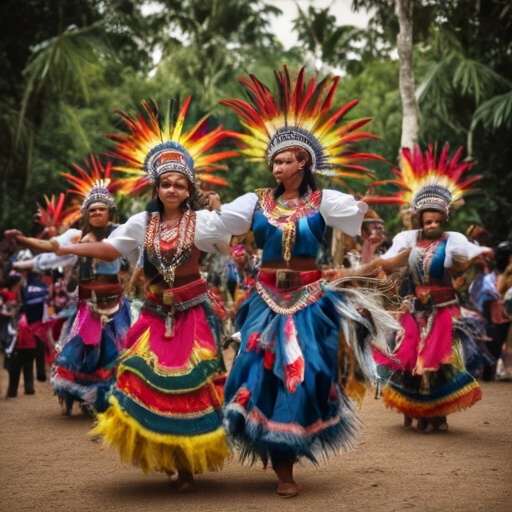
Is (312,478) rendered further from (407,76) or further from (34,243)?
(407,76)

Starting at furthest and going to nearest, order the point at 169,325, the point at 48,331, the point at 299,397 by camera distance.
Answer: the point at 48,331 → the point at 169,325 → the point at 299,397

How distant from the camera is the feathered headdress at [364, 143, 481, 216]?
8555 millimetres

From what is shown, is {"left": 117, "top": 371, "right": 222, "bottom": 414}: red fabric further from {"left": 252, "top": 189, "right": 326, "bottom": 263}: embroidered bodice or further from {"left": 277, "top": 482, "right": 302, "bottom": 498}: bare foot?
{"left": 252, "top": 189, "right": 326, "bottom": 263}: embroidered bodice

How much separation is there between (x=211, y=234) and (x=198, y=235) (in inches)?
3.5

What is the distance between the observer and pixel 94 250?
6086 mm

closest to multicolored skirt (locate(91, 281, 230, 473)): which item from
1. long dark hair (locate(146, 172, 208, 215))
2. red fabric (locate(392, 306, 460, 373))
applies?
long dark hair (locate(146, 172, 208, 215))

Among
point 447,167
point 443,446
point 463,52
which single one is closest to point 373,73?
point 463,52

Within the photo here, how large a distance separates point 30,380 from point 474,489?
712 centimetres

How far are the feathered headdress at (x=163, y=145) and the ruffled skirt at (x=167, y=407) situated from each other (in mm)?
1234

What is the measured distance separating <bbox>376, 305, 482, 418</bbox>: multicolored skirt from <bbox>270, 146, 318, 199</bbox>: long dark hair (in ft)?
7.19

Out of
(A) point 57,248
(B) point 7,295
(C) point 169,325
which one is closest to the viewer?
(A) point 57,248

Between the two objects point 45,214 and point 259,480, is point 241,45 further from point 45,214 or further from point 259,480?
point 259,480

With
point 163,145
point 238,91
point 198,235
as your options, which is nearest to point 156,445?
point 198,235

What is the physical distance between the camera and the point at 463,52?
20891mm
